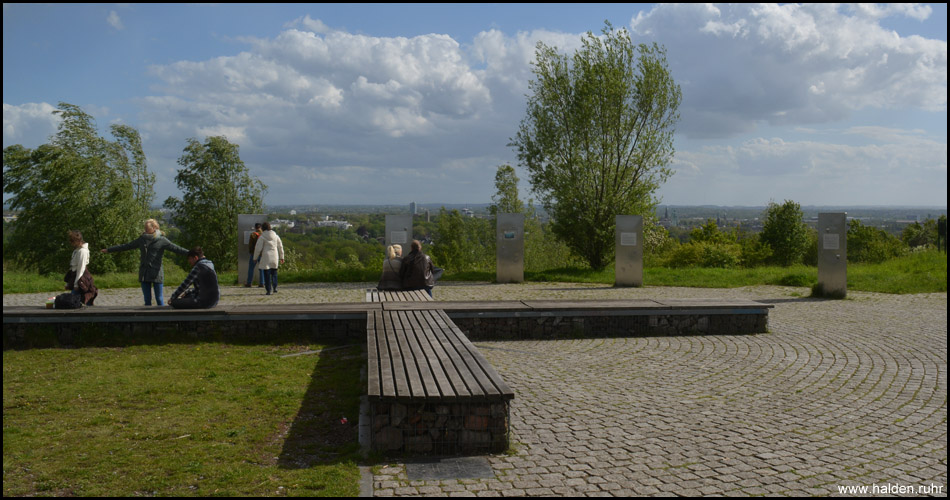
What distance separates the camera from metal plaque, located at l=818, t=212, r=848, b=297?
53.1 ft

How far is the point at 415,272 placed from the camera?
13.0 meters

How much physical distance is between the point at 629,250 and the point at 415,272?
781cm

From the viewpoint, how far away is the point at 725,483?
4.55m

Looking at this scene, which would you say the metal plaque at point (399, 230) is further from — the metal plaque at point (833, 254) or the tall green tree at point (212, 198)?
the tall green tree at point (212, 198)

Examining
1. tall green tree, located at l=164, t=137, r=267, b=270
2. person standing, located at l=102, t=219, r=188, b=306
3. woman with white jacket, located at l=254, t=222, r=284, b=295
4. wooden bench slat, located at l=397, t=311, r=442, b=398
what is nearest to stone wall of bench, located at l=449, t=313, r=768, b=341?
wooden bench slat, located at l=397, t=311, r=442, b=398

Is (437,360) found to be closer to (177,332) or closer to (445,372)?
(445,372)

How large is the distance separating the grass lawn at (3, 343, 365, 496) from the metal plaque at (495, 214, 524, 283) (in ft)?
35.6

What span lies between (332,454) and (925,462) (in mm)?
4136

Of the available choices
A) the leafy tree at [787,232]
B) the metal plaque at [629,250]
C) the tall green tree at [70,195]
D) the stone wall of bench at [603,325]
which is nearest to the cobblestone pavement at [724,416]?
the stone wall of bench at [603,325]

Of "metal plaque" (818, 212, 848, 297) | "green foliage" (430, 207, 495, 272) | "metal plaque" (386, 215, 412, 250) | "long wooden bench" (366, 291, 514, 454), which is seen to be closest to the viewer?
"long wooden bench" (366, 291, 514, 454)

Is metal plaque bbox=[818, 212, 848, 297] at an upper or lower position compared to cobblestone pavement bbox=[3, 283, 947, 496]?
upper

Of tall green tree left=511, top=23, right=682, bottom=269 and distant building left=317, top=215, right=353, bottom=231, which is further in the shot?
distant building left=317, top=215, right=353, bottom=231

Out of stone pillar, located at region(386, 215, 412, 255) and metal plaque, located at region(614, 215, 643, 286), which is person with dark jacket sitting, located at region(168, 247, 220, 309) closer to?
stone pillar, located at region(386, 215, 412, 255)

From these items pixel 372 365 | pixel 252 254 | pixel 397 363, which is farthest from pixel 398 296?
pixel 252 254
